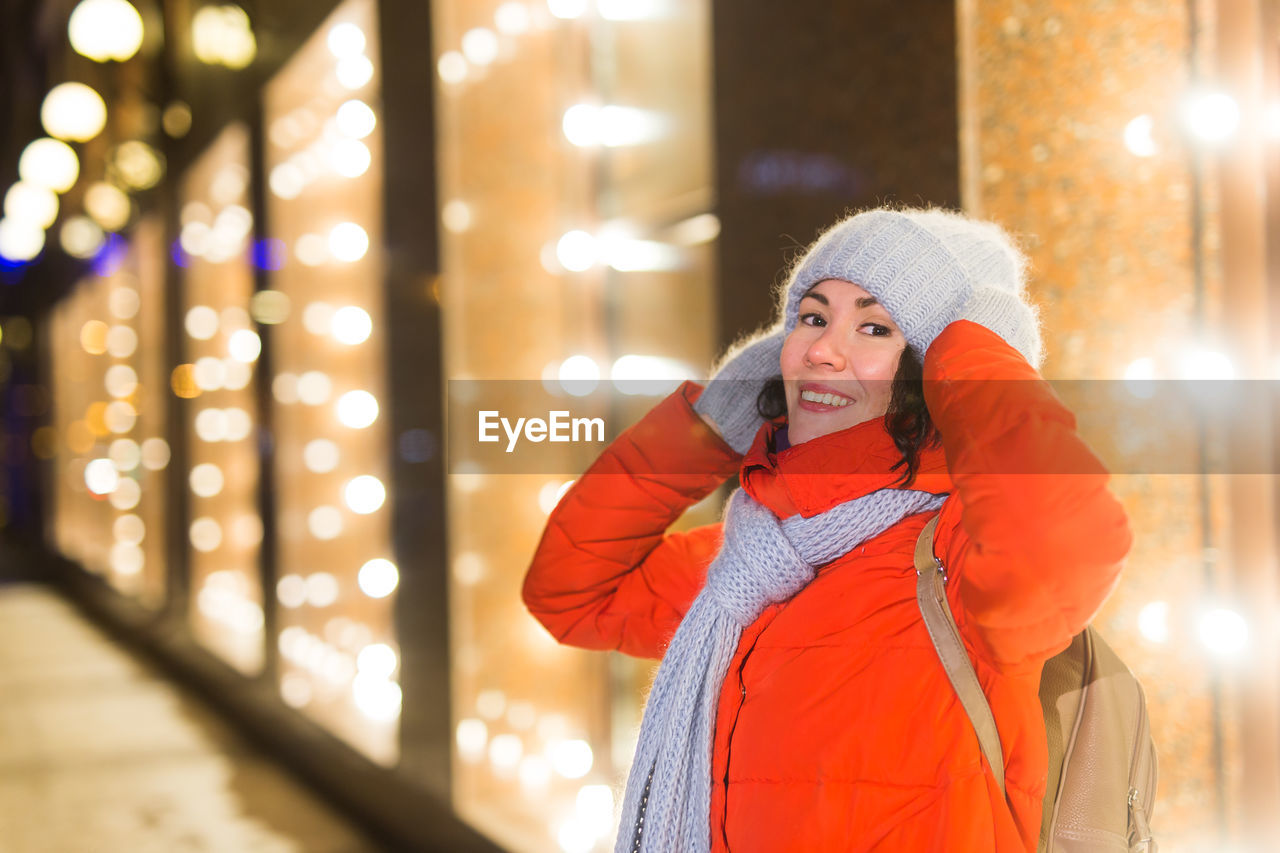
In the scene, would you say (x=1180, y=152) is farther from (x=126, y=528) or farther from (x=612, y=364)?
(x=126, y=528)

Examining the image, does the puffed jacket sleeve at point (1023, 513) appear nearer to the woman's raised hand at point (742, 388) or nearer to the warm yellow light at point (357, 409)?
the woman's raised hand at point (742, 388)

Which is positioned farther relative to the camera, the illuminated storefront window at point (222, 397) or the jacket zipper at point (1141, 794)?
the illuminated storefront window at point (222, 397)

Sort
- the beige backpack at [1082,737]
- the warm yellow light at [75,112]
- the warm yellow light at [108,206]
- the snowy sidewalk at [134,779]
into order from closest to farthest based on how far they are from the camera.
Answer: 1. the beige backpack at [1082,737]
2. the snowy sidewalk at [134,779]
3. the warm yellow light at [75,112]
4. the warm yellow light at [108,206]

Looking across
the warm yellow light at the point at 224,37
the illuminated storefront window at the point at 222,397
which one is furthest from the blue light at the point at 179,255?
the warm yellow light at the point at 224,37

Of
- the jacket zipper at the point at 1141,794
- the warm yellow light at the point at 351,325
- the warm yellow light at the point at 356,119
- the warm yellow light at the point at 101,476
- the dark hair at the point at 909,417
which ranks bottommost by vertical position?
the warm yellow light at the point at 101,476

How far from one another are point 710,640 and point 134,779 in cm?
402

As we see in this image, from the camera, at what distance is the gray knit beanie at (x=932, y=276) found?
3.98 feet

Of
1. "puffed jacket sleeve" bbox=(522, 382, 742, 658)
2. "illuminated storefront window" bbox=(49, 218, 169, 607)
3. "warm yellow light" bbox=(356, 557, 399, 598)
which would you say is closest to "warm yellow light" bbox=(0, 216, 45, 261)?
"illuminated storefront window" bbox=(49, 218, 169, 607)

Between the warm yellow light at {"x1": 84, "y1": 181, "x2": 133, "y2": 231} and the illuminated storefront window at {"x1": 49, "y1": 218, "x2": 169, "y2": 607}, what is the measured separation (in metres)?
0.16

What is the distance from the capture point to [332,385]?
14.5 ft

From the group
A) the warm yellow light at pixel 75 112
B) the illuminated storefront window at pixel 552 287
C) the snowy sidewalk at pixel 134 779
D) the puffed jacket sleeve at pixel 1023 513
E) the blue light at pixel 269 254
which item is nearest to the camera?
the puffed jacket sleeve at pixel 1023 513

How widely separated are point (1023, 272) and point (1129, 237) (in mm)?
162

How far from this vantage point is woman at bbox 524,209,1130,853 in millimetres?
1040

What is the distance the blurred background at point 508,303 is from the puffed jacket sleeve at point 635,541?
0.63 m
